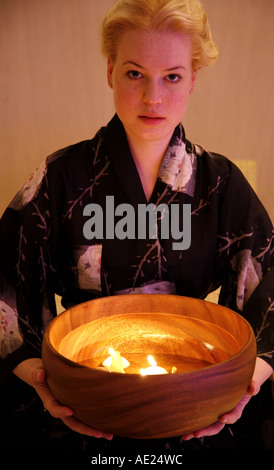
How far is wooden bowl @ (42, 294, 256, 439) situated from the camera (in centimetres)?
60

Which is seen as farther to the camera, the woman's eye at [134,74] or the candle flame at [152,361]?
the woman's eye at [134,74]

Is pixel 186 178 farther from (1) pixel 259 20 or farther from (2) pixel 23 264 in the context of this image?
(1) pixel 259 20

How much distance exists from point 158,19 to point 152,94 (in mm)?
130

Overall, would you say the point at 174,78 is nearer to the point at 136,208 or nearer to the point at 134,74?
the point at 134,74

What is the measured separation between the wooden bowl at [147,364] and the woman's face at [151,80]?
0.33 m

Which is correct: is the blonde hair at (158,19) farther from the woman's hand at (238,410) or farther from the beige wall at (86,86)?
the woman's hand at (238,410)

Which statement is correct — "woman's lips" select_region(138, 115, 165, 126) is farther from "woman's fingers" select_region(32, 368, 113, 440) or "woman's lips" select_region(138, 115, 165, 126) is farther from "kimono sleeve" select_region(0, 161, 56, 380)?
"woman's fingers" select_region(32, 368, 113, 440)

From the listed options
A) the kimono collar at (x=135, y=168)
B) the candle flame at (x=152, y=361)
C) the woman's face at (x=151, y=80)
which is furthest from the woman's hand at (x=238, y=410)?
the woman's face at (x=151, y=80)

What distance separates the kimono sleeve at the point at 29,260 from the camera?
0.96 meters

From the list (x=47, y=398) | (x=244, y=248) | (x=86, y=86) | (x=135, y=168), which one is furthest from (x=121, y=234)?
(x=86, y=86)

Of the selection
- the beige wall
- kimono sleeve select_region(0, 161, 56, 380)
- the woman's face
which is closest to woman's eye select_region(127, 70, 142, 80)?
the woman's face

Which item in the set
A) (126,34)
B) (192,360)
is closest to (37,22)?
(126,34)

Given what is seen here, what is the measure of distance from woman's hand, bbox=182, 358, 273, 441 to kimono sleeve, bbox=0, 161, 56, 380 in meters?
0.39

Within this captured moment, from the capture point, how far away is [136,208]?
102 centimetres
